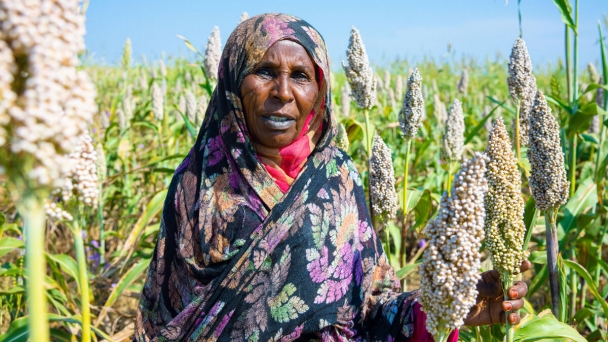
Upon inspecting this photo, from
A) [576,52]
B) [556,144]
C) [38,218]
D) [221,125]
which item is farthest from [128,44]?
[38,218]

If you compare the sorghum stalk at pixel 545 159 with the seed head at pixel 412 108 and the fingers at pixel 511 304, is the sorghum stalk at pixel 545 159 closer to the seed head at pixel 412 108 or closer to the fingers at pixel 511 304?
the fingers at pixel 511 304

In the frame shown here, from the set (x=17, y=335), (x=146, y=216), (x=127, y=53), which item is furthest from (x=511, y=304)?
(x=127, y=53)

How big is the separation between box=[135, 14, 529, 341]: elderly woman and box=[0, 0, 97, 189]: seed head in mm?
1386

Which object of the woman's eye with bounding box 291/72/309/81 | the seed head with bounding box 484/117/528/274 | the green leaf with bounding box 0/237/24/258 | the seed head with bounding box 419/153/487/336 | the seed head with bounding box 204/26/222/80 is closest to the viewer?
the seed head with bounding box 419/153/487/336

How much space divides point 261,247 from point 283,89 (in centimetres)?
60

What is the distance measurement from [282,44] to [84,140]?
4.10 ft

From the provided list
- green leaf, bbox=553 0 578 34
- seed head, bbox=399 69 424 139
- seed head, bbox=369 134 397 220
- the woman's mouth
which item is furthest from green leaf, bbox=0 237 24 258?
green leaf, bbox=553 0 578 34

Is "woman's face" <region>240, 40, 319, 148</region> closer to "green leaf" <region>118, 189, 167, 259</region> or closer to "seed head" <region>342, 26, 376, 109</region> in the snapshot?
"seed head" <region>342, 26, 376, 109</region>

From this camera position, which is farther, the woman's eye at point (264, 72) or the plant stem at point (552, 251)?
the woman's eye at point (264, 72)

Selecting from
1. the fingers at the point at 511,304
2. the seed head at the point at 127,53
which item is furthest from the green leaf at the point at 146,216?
the seed head at the point at 127,53

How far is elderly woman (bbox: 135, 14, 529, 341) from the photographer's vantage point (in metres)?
1.99

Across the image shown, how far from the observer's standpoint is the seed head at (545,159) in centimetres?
179

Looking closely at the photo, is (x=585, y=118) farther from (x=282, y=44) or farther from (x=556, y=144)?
(x=282, y=44)

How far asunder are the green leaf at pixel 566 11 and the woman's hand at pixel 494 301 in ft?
5.07
